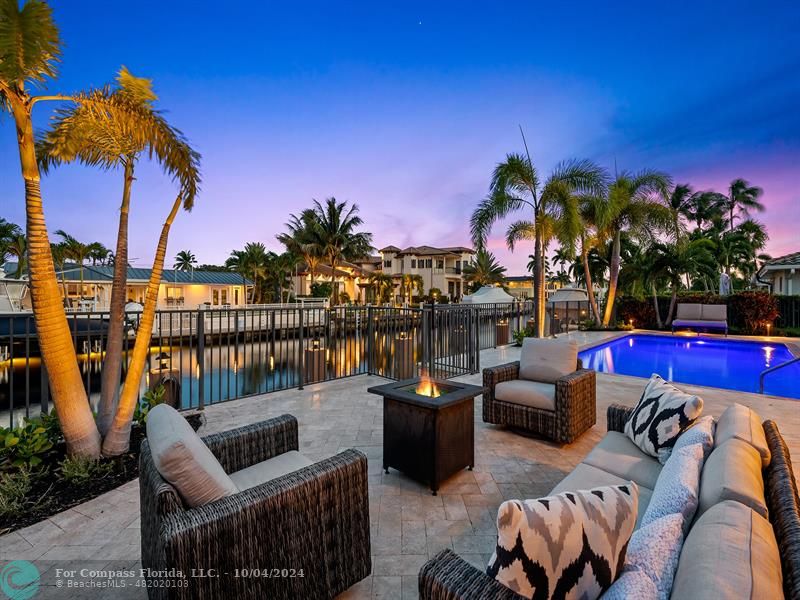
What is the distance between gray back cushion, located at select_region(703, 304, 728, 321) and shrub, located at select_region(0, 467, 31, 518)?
15635 millimetres

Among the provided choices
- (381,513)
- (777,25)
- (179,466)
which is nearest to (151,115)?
(179,466)

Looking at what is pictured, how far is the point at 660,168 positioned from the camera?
1239 cm

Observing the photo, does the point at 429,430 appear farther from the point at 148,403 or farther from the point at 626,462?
the point at 148,403

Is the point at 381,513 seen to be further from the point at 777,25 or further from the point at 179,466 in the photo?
the point at 777,25

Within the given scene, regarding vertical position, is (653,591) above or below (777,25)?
below

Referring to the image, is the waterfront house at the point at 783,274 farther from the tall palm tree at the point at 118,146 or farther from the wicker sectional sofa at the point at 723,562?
the tall palm tree at the point at 118,146

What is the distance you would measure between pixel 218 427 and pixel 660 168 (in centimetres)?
1512

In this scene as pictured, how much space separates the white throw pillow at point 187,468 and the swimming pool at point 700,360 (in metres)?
7.32

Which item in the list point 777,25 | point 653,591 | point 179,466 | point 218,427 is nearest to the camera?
point 653,591

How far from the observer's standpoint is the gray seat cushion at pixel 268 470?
1.84 m

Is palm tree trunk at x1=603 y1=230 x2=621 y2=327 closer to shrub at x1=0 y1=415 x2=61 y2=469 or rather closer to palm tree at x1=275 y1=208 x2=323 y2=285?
shrub at x1=0 y1=415 x2=61 y2=469

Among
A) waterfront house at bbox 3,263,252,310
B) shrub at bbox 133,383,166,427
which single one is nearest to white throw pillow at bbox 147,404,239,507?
shrub at bbox 133,383,166,427

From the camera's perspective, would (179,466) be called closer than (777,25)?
Yes

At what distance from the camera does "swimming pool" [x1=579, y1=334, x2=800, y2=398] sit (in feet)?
22.5
